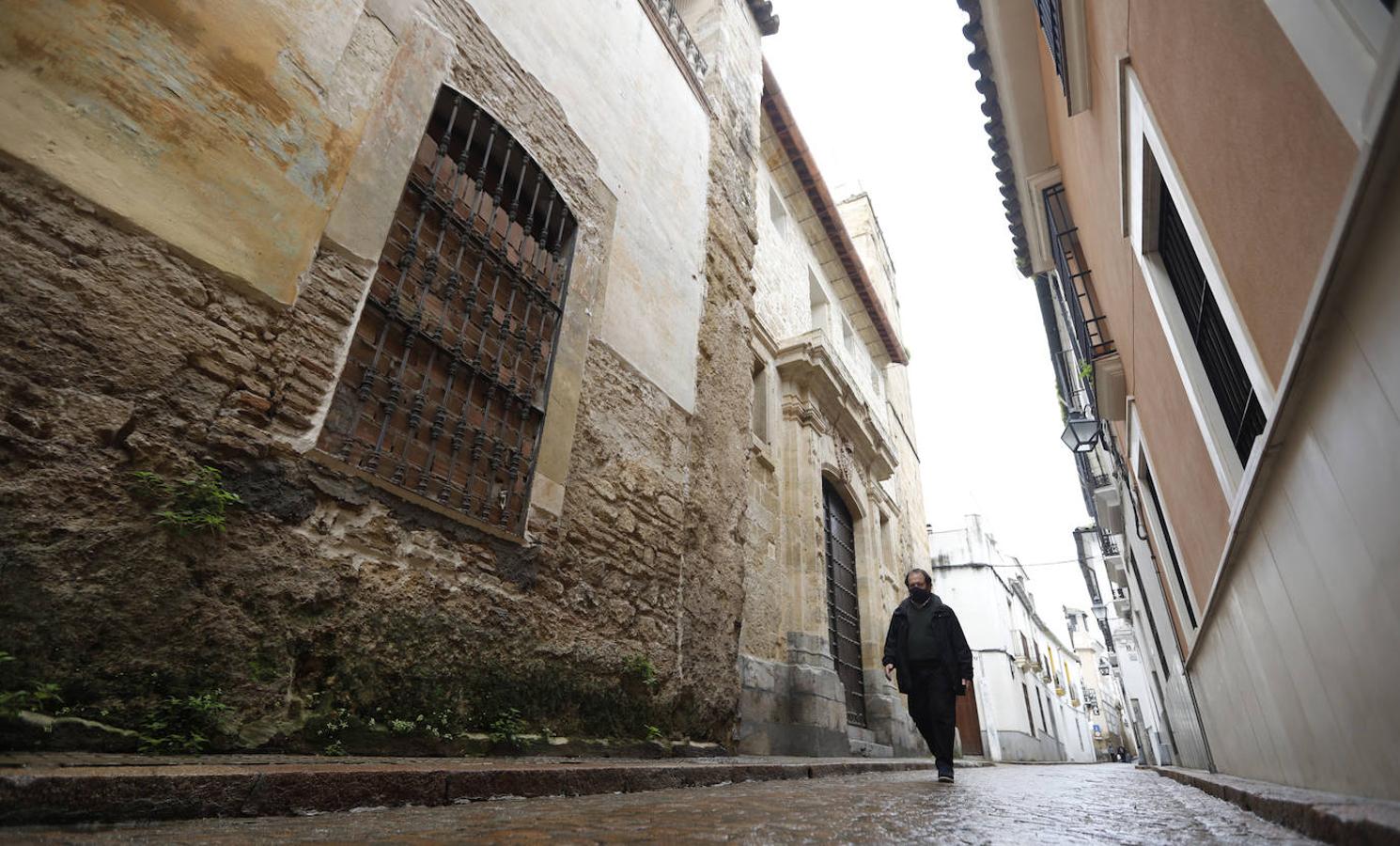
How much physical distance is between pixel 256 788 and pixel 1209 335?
147 inches

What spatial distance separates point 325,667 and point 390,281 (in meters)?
1.74

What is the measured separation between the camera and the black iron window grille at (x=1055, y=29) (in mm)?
3995

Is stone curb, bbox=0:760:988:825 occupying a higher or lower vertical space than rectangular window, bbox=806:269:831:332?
lower

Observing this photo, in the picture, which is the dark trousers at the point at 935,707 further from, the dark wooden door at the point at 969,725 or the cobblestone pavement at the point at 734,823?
the dark wooden door at the point at 969,725

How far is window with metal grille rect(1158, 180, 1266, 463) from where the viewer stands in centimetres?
264

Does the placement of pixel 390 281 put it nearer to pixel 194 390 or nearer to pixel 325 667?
pixel 194 390

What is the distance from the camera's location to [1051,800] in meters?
2.91

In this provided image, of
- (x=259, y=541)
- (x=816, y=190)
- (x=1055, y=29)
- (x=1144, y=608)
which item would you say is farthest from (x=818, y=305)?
(x=259, y=541)

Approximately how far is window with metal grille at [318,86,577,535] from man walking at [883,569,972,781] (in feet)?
8.63

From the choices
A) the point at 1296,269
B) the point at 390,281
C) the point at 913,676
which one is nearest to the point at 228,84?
the point at 390,281

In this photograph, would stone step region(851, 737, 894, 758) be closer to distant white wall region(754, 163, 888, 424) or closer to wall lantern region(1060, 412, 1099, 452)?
wall lantern region(1060, 412, 1099, 452)

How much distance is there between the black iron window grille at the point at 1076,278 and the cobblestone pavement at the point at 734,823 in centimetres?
404

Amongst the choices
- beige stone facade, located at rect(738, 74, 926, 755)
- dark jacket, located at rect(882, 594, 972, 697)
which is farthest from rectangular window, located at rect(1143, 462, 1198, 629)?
beige stone facade, located at rect(738, 74, 926, 755)

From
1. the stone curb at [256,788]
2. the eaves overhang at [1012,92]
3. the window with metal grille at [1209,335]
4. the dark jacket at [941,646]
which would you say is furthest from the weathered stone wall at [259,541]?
the eaves overhang at [1012,92]
